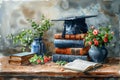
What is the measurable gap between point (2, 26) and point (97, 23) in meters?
1.07

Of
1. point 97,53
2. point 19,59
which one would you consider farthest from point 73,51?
point 19,59

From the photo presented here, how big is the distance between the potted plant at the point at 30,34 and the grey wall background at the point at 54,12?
0.19 feet

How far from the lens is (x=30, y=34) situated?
10.2 feet

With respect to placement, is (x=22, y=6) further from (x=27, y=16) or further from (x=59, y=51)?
(x=59, y=51)

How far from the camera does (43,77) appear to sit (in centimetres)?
245

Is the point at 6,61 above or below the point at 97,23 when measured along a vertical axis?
below

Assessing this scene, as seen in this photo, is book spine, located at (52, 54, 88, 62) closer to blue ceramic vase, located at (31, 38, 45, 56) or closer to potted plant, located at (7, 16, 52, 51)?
blue ceramic vase, located at (31, 38, 45, 56)

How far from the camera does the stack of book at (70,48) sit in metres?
2.70

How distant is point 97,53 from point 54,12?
0.78 m

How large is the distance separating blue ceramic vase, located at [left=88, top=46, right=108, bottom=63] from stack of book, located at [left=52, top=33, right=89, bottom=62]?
0.21 ft

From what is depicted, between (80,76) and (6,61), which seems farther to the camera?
(6,61)

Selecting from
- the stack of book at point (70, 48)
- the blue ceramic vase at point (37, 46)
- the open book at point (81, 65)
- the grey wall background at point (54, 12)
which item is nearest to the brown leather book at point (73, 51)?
the stack of book at point (70, 48)

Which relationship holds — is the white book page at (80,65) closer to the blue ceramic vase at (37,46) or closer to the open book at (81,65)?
the open book at (81,65)

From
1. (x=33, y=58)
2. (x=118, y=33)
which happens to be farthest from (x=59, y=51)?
(x=118, y=33)
